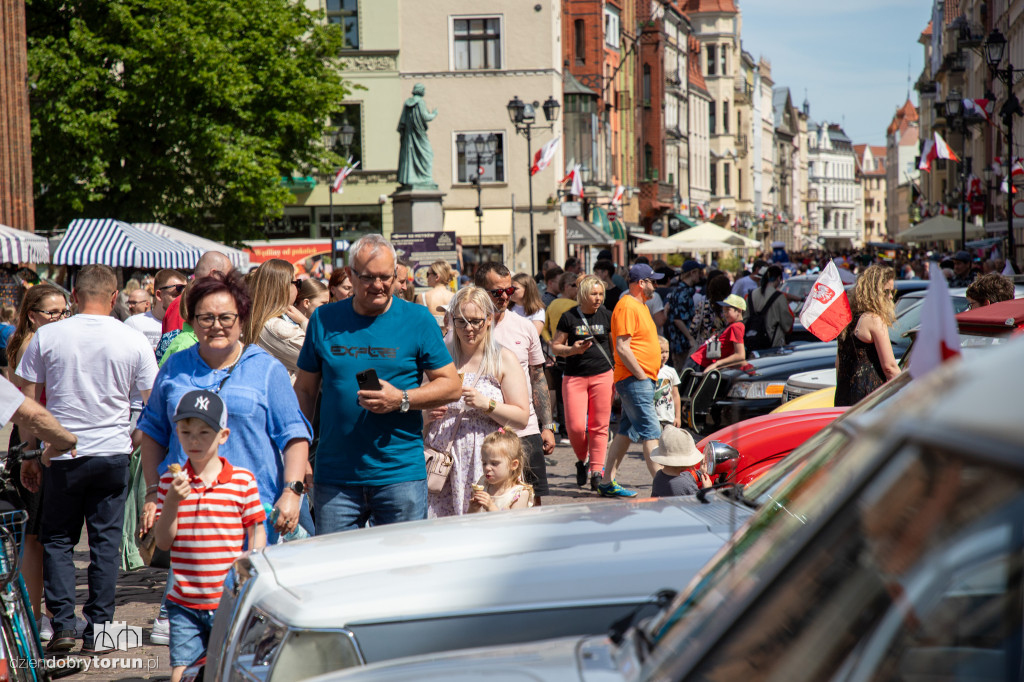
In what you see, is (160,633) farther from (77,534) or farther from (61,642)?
(77,534)

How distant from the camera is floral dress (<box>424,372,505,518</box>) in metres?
6.21

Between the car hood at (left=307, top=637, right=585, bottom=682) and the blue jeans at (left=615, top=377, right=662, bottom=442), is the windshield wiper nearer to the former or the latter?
the car hood at (left=307, top=637, right=585, bottom=682)

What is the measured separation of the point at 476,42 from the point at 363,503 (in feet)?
135

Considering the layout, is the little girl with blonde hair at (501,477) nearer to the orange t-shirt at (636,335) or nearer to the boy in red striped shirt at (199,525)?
the boy in red striped shirt at (199,525)

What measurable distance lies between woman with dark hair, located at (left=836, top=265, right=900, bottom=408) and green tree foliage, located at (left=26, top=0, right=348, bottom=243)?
92.0ft

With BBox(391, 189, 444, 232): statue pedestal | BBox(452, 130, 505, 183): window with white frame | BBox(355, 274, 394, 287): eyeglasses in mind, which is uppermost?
BBox(452, 130, 505, 183): window with white frame

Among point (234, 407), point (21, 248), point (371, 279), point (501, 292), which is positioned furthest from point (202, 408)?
point (21, 248)

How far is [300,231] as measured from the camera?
45031 mm

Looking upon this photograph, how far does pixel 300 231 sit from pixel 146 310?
34.8m

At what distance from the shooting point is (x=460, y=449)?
246 inches

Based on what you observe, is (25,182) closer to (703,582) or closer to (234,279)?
(234,279)

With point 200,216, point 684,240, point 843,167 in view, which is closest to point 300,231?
point 200,216

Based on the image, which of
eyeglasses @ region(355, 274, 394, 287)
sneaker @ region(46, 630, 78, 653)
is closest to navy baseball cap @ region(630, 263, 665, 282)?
eyeglasses @ region(355, 274, 394, 287)

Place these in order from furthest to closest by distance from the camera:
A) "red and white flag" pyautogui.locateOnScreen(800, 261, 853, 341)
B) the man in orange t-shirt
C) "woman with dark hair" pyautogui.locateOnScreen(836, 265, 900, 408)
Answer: the man in orange t-shirt, "red and white flag" pyautogui.locateOnScreen(800, 261, 853, 341), "woman with dark hair" pyautogui.locateOnScreen(836, 265, 900, 408)
